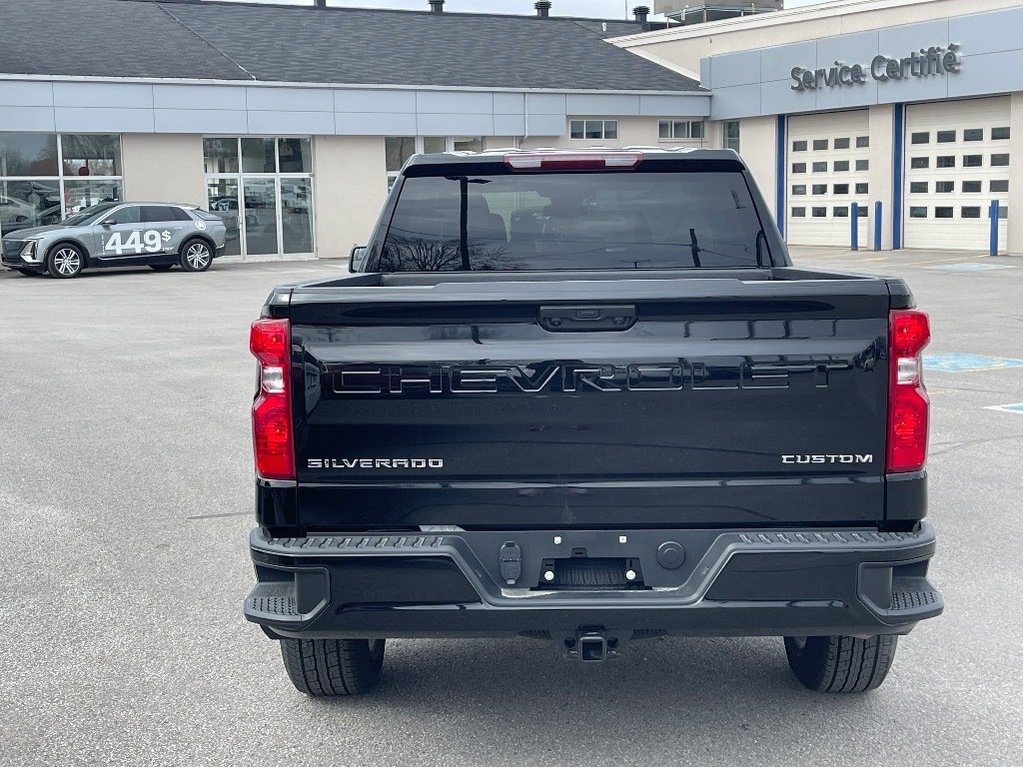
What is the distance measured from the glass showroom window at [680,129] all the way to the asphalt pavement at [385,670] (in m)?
30.3

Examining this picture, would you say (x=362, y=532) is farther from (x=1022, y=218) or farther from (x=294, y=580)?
(x=1022, y=218)

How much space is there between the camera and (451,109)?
3469 cm

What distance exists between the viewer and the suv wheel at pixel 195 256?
2882 cm

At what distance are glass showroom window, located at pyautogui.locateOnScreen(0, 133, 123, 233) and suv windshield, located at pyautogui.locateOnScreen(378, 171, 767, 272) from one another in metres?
27.0

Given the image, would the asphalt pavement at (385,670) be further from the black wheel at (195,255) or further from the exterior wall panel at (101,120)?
the exterior wall panel at (101,120)

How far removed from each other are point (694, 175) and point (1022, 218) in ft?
88.3

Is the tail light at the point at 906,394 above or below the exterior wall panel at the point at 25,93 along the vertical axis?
below

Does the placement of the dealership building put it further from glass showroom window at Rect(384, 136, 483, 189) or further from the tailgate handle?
the tailgate handle

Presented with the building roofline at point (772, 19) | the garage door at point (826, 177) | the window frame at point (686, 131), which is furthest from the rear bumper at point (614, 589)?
the window frame at point (686, 131)

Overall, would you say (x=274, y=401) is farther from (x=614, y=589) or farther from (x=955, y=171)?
(x=955, y=171)

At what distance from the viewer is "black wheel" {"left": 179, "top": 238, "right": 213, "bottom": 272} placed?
28797 millimetres

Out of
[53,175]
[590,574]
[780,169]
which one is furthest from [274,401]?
[780,169]

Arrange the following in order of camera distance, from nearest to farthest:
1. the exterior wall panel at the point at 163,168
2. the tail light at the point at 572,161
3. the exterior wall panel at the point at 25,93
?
the tail light at the point at 572,161, the exterior wall panel at the point at 25,93, the exterior wall panel at the point at 163,168

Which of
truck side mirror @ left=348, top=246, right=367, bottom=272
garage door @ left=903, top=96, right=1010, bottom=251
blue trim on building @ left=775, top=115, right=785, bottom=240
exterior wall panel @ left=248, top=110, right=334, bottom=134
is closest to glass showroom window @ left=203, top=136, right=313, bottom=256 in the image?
exterior wall panel @ left=248, top=110, right=334, bottom=134
